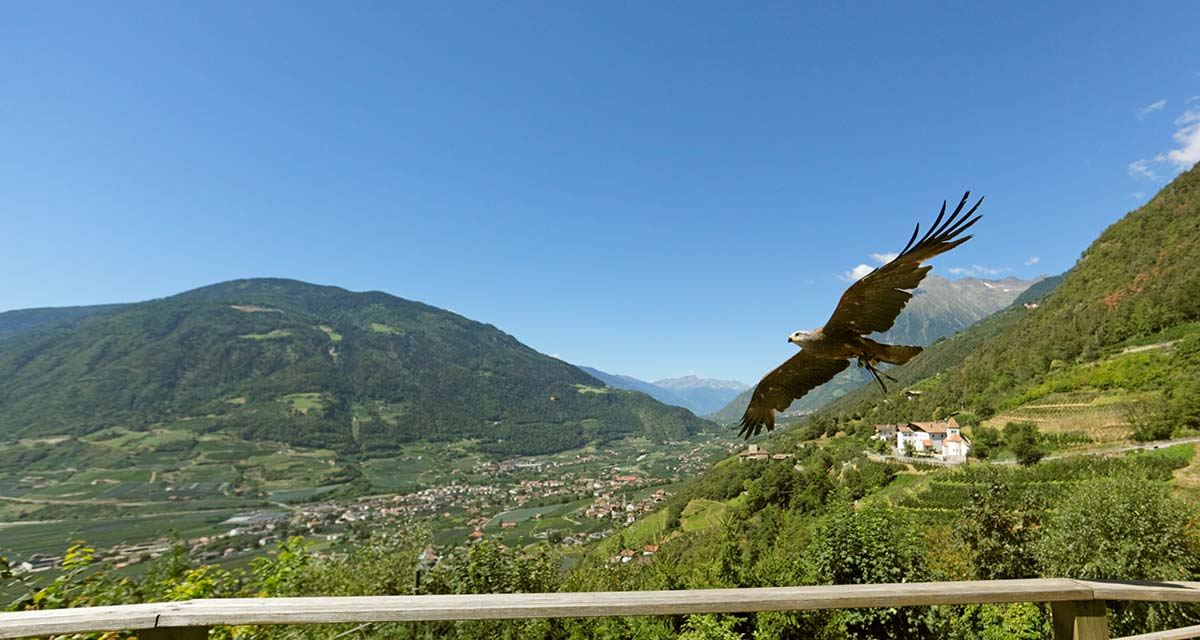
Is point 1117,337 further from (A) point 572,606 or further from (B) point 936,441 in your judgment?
(A) point 572,606

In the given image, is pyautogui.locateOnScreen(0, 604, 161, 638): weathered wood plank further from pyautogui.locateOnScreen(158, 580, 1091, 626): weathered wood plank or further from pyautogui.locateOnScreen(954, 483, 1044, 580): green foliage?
pyautogui.locateOnScreen(954, 483, 1044, 580): green foliage

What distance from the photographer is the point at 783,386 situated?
440 centimetres

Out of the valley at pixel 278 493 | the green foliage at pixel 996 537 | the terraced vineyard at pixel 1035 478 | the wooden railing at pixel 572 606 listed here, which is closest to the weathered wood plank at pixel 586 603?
the wooden railing at pixel 572 606

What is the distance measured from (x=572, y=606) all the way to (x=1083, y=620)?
1439 millimetres

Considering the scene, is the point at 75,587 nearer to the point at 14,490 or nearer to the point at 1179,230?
the point at 1179,230

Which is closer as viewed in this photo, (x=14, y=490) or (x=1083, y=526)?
(x=1083, y=526)

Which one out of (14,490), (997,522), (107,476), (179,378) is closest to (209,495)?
(107,476)

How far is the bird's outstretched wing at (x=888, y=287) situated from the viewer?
267cm

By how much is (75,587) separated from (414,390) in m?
176

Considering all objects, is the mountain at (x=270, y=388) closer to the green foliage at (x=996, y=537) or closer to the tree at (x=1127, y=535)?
the green foliage at (x=996, y=537)

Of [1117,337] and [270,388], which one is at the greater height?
[270,388]

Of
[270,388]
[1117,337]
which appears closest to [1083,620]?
[1117,337]

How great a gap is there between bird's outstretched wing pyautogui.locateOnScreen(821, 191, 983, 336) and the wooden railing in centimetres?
168

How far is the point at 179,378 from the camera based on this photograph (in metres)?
139
